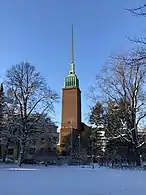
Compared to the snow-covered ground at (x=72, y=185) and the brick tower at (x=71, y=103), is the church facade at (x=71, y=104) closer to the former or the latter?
the brick tower at (x=71, y=103)

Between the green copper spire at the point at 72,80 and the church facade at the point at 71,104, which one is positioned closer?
the church facade at the point at 71,104

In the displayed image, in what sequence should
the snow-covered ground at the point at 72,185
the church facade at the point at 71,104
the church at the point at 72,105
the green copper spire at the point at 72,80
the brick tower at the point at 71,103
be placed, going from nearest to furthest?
the snow-covered ground at the point at 72,185
the church at the point at 72,105
the church facade at the point at 71,104
the brick tower at the point at 71,103
the green copper spire at the point at 72,80

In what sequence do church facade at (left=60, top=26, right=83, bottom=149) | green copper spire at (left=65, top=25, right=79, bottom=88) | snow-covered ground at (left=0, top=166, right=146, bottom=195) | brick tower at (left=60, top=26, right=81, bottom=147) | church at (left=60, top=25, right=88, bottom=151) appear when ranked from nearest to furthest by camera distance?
snow-covered ground at (left=0, top=166, right=146, bottom=195), church at (left=60, top=25, right=88, bottom=151), church facade at (left=60, top=26, right=83, bottom=149), brick tower at (left=60, top=26, right=81, bottom=147), green copper spire at (left=65, top=25, right=79, bottom=88)

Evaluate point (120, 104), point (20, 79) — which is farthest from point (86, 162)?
point (120, 104)

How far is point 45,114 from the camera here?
41.0 metres

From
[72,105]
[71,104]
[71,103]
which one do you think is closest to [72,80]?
[71,103]

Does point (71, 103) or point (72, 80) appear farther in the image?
point (72, 80)

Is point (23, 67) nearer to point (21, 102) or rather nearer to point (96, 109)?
point (21, 102)

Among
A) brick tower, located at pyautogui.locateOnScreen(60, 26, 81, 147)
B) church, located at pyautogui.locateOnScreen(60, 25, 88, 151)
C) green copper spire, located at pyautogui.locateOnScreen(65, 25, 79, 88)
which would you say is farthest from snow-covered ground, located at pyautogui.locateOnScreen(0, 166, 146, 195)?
green copper spire, located at pyautogui.locateOnScreen(65, 25, 79, 88)

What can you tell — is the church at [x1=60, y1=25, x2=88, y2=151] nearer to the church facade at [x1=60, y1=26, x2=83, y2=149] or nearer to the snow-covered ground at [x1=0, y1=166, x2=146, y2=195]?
the church facade at [x1=60, y1=26, x2=83, y2=149]

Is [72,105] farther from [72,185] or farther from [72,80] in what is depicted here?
[72,185]

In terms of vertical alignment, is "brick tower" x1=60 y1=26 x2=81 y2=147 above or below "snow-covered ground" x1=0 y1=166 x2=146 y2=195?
above

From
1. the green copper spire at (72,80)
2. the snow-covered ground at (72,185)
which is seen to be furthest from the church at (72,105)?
the snow-covered ground at (72,185)

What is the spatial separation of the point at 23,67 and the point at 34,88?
119 inches
